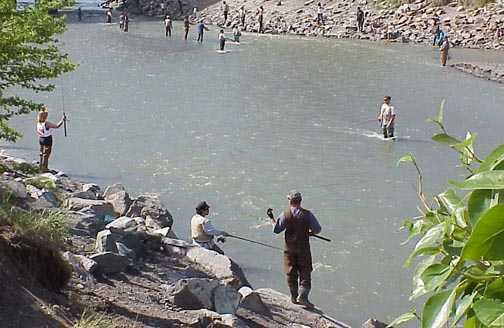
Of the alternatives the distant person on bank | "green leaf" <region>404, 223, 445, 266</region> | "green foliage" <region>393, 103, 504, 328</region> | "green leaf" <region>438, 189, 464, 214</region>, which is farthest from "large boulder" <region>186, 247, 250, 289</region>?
the distant person on bank

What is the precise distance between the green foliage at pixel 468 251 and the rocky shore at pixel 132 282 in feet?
18.9

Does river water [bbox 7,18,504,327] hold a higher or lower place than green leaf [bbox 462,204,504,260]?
lower

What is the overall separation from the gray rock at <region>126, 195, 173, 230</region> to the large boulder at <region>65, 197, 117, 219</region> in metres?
0.45

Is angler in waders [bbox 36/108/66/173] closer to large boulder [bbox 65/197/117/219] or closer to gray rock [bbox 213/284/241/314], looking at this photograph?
large boulder [bbox 65/197/117/219]

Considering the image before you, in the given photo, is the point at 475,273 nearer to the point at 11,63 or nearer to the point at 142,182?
the point at 11,63

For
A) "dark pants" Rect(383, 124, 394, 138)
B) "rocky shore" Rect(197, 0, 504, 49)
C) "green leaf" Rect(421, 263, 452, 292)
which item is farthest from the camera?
"rocky shore" Rect(197, 0, 504, 49)

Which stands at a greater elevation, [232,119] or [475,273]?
[475,273]

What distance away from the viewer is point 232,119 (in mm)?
26375

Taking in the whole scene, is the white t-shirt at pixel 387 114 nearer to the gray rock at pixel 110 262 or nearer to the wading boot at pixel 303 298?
the wading boot at pixel 303 298

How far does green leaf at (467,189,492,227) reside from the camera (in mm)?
2293

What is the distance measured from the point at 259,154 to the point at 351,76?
15.3 metres

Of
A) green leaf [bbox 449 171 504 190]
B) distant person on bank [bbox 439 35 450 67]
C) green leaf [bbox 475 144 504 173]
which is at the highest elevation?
green leaf [bbox 475 144 504 173]

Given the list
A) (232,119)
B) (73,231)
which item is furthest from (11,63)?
(232,119)

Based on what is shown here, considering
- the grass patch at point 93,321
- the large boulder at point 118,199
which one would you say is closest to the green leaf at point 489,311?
the grass patch at point 93,321
